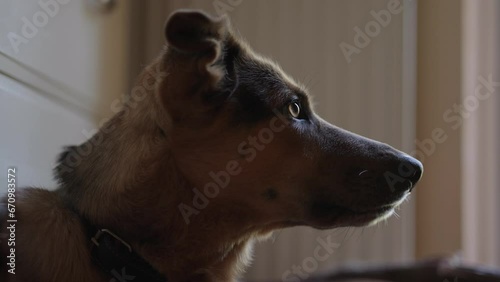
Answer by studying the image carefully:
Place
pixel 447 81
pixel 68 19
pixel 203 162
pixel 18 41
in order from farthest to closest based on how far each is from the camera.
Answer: pixel 447 81
pixel 68 19
pixel 18 41
pixel 203 162

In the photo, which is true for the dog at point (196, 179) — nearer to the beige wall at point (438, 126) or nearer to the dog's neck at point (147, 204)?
the dog's neck at point (147, 204)

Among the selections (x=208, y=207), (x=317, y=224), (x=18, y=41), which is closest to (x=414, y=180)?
(x=317, y=224)

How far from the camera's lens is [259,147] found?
1326mm

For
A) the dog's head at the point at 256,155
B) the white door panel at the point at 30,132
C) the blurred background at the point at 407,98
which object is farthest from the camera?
the blurred background at the point at 407,98

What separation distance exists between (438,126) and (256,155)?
1.44 meters

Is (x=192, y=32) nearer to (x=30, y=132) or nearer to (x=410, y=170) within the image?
(x=410, y=170)

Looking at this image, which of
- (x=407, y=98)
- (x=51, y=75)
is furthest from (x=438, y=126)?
(x=51, y=75)

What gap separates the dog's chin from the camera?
1.36 metres

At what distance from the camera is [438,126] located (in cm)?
253

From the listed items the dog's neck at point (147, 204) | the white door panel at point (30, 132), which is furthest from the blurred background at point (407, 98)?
the dog's neck at point (147, 204)

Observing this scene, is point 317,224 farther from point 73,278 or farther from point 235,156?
point 73,278

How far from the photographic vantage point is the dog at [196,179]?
1190 mm

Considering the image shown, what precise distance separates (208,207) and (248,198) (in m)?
0.09

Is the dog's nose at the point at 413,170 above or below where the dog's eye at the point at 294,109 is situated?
below
